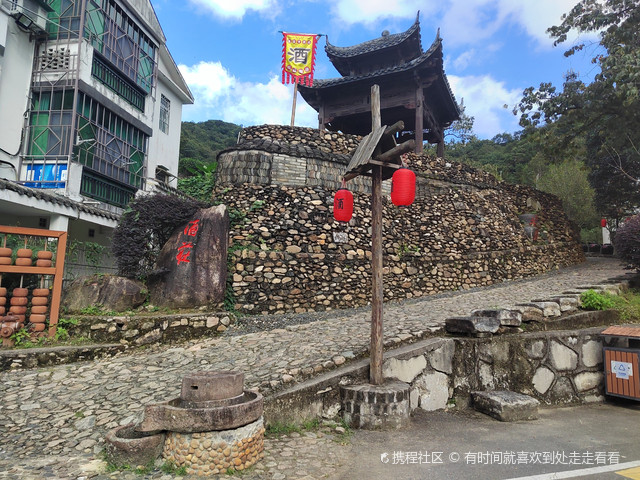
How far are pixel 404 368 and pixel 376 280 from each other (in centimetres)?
Result: 131

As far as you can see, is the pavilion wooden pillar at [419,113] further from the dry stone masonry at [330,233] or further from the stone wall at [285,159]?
the stone wall at [285,159]

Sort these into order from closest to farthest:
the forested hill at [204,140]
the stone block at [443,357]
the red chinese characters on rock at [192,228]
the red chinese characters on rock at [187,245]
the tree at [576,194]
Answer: the stone block at [443,357] → the red chinese characters on rock at [187,245] → the red chinese characters on rock at [192,228] → the tree at [576,194] → the forested hill at [204,140]

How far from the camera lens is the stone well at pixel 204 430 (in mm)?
3291

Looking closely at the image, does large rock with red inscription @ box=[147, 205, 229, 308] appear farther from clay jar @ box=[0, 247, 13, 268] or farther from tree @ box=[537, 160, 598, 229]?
tree @ box=[537, 160, 598, 229]

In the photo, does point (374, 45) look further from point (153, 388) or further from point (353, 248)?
point (153, 388)

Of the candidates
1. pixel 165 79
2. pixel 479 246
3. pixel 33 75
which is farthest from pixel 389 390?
pixel 165 79

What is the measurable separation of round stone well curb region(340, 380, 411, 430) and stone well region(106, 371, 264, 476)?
1334 millimetres

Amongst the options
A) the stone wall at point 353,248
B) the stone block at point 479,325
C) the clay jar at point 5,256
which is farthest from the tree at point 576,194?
the clay jar at point 5,256

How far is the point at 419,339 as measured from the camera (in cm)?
598

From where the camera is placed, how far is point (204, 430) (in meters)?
3.30

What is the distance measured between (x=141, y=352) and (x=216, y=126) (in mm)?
35875

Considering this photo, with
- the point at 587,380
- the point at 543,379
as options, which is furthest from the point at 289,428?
the point at 587,380

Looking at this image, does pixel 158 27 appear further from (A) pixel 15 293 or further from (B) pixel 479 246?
(B) pixel 479 246

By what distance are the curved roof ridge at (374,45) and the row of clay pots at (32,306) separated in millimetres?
16520
